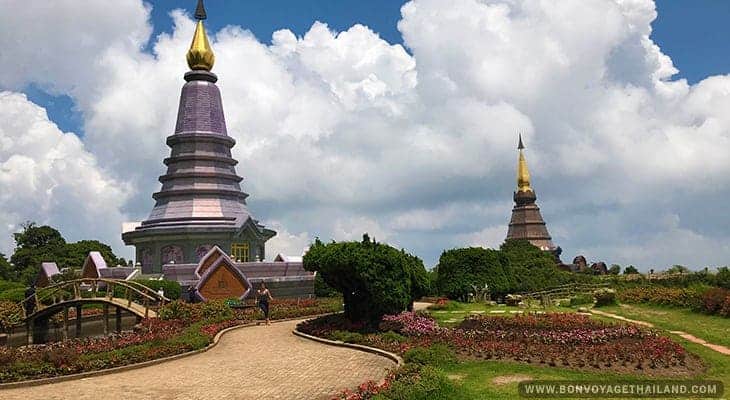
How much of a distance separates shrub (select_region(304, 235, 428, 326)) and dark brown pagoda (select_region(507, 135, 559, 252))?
195 feet

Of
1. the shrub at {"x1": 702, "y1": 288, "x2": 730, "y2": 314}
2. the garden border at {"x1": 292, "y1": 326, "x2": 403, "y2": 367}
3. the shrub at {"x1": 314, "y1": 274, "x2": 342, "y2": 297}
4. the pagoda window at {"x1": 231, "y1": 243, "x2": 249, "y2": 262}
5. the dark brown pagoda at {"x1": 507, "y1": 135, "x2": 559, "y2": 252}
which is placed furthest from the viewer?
the dark brown pagoda at {"x1": 507, "y1": 135, "x2": 559, "y2": 252}

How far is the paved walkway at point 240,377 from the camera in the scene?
13242 mm

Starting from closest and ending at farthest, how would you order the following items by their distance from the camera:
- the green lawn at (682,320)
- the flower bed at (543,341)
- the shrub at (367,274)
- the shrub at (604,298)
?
the flower bed at (543,341), the green lawn at (682,320), the shrub at (367,274), the shrub at (604,298)

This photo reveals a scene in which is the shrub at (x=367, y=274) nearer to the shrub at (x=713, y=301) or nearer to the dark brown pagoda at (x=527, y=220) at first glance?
the shrub at (x=713, y=301)

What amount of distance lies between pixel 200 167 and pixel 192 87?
7.50 metres

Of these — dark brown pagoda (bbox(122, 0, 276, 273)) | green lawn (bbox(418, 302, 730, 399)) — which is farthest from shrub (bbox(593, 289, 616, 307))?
dark brown pagoda (bbox(122, 0, 276, 273))

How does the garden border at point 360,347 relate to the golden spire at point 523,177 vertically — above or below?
below

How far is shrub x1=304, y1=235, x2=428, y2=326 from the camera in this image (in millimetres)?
20750

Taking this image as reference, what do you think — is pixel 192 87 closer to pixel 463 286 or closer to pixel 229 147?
pixel 229 147

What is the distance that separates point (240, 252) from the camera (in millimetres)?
46031

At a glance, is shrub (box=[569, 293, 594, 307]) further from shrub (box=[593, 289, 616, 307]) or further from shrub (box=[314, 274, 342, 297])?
Answer: shrub (box=[314, 274, 342, 297])

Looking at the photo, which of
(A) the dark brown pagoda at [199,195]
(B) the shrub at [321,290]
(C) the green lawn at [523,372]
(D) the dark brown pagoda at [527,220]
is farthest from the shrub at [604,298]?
(D) the dark brown pagoda at [527,220]

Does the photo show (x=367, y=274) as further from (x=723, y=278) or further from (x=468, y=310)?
(x=723, y=278)

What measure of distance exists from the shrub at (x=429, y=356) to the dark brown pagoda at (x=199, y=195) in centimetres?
3101
